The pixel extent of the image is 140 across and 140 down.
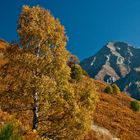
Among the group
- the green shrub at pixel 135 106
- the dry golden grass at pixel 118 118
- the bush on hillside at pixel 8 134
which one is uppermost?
the green shrub at pixel 135 106

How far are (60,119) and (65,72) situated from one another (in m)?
2.98

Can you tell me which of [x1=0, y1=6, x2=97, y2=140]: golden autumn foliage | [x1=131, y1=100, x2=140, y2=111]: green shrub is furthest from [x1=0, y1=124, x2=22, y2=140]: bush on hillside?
[x1=131, y1=100, x2=140, y2=111]: green shrub

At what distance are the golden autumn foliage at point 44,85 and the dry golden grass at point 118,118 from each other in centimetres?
2687

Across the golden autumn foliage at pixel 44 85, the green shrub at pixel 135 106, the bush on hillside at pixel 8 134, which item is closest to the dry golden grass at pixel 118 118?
the green shrub at pixel 135 106

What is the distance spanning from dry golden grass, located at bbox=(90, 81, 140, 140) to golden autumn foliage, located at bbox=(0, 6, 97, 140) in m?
26.9

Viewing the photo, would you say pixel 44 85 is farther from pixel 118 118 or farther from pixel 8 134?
pixel 118 118

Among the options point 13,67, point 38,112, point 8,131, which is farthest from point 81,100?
point 8,131

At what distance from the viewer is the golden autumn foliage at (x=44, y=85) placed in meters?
25.8

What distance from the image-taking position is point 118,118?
197 feet

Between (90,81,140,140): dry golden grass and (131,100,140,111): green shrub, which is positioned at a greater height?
(131,100,140,111): green shrub

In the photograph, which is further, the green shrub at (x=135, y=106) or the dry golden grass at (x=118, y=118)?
the green shrub at (x=135, y=106)

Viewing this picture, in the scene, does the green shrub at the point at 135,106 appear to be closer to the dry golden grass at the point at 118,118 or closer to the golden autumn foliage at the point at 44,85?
the dry golden grass at the point at 118,118

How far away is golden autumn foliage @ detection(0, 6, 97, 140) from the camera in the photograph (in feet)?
84.7

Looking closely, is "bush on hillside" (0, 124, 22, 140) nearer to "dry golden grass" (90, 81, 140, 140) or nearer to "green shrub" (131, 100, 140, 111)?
"dry golden grass" (90, 81, 140, 140)
